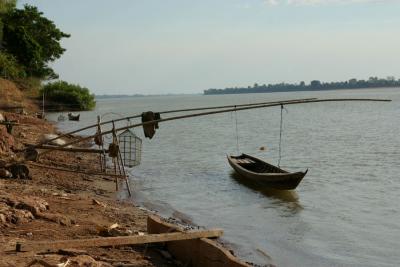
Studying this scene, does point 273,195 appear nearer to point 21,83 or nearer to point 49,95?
point 21,83

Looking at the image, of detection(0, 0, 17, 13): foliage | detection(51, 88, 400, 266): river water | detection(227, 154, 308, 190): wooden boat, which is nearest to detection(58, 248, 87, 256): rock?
detection(51, 88, 400, 266): river water

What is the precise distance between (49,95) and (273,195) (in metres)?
55.8

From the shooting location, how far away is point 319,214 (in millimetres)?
13852

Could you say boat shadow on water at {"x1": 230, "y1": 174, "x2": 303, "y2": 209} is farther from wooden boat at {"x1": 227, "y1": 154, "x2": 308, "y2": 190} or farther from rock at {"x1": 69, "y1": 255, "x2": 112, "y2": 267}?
rock at {"x1": 69, "y1": 255, "x2": 112, "y2": 267}

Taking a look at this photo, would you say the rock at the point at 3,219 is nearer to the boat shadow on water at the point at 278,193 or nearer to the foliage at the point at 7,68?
the boat shadow on water at the point at 278,193

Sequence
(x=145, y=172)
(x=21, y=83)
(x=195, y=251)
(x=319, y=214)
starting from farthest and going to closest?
(x=21, y=83) < (x=145, y=172) < (x=319, y=214) < (x=195, y=251)

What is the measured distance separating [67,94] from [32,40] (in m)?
17.7

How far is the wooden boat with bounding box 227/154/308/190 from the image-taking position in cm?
1580

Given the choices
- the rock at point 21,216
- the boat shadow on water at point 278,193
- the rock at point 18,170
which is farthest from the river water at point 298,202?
the rock at point 21,216

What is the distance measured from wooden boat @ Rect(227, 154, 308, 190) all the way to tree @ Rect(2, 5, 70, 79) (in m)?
35.8

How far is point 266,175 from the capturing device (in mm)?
16531

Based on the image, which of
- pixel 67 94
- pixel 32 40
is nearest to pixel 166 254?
pixel 32 40

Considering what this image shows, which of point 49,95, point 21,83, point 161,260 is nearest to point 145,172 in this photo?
point 161,260

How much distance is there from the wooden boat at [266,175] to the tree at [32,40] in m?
35.8
